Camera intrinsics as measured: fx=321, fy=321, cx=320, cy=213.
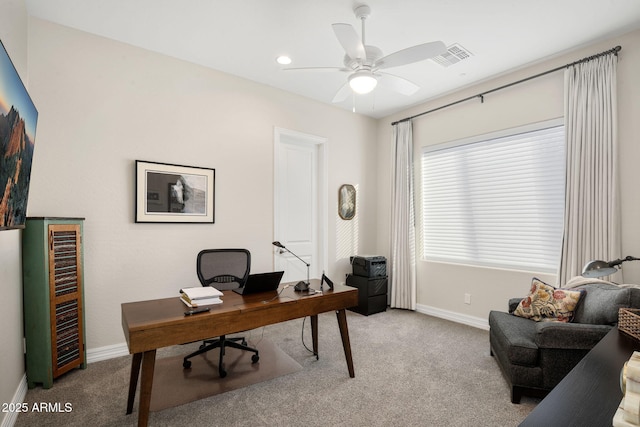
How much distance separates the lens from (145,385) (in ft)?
5.81

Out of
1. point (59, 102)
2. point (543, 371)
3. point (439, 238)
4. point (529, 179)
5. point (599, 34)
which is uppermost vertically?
point (599, 34)

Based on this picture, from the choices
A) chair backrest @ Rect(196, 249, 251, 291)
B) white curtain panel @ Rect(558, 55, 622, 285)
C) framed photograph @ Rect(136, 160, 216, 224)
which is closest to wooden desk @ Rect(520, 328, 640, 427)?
white curtain panel @ Rect(558, 55, 622, 285)

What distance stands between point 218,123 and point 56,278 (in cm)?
214

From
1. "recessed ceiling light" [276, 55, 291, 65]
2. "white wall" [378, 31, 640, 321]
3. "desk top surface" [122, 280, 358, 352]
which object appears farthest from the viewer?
"recessed ceiling light" [276, 55, 291, 65]

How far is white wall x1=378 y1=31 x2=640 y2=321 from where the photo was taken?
9.48 feet

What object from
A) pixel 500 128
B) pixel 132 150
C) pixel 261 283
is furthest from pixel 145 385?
pixel 500 128

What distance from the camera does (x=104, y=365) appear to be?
283cm

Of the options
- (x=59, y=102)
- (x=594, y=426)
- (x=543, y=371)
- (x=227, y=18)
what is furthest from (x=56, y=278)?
(x=543, y=371)

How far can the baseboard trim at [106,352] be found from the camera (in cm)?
291

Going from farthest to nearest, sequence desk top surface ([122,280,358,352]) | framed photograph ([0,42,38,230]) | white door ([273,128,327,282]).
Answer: white door ([273,128,327,282])
desk top surface ([122,280,358,352])
framed photograph ([0,42,38,230])

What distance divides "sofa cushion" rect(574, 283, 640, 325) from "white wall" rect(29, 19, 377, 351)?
313cm

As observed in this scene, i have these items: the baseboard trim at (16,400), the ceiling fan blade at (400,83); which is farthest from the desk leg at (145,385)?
the ceiling fan blade at (400,83)

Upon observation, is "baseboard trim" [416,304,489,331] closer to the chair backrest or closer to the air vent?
→ the chair backrest

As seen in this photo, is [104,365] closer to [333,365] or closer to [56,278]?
[56,278]
